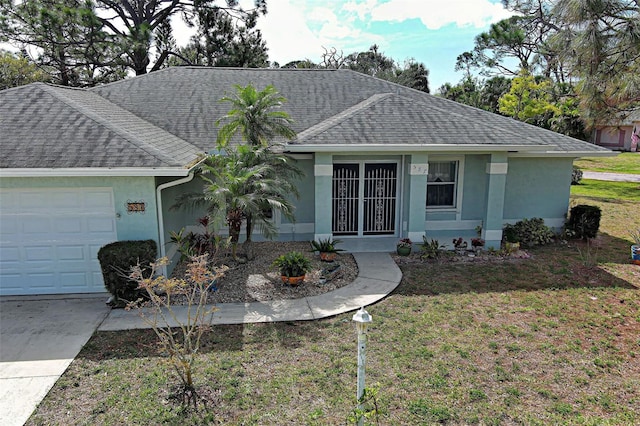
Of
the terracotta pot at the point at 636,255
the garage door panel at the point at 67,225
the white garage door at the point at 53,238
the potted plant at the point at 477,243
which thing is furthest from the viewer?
the potted plant at the point at 477,243

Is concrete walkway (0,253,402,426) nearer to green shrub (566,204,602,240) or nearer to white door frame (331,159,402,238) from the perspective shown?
white door frame (331,159,402,238)

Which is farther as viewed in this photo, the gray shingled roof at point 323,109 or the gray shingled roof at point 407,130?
the gray shingled roof at point 323,109

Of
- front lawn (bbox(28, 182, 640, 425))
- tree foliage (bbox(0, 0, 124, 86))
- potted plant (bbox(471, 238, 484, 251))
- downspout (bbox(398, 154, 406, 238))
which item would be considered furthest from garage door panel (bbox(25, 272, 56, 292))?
tree foliage (bbox(0, 0, 124, 86))

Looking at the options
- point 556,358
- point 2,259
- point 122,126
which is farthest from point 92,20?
point 556,358

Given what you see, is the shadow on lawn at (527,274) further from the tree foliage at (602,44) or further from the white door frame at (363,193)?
the tree foliage at (602,44)

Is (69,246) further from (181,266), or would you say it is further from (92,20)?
(92,20)

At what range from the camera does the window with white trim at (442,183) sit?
13.0m

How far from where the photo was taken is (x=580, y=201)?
1966 cm

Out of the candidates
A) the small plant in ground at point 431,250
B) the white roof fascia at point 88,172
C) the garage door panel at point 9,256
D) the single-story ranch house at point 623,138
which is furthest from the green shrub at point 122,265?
the single-story ranch house at point 623,138

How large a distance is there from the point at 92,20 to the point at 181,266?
18947 millimetres

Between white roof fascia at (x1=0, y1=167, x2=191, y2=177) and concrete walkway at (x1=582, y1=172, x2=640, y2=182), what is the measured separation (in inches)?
1145

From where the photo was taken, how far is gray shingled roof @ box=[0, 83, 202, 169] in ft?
28.2

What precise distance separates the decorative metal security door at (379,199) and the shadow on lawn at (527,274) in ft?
7.57

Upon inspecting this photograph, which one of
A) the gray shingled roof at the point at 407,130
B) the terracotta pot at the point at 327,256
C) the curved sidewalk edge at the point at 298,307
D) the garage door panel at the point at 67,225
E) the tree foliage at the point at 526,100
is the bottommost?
the curved sidewalk edge at the point at 298,307
